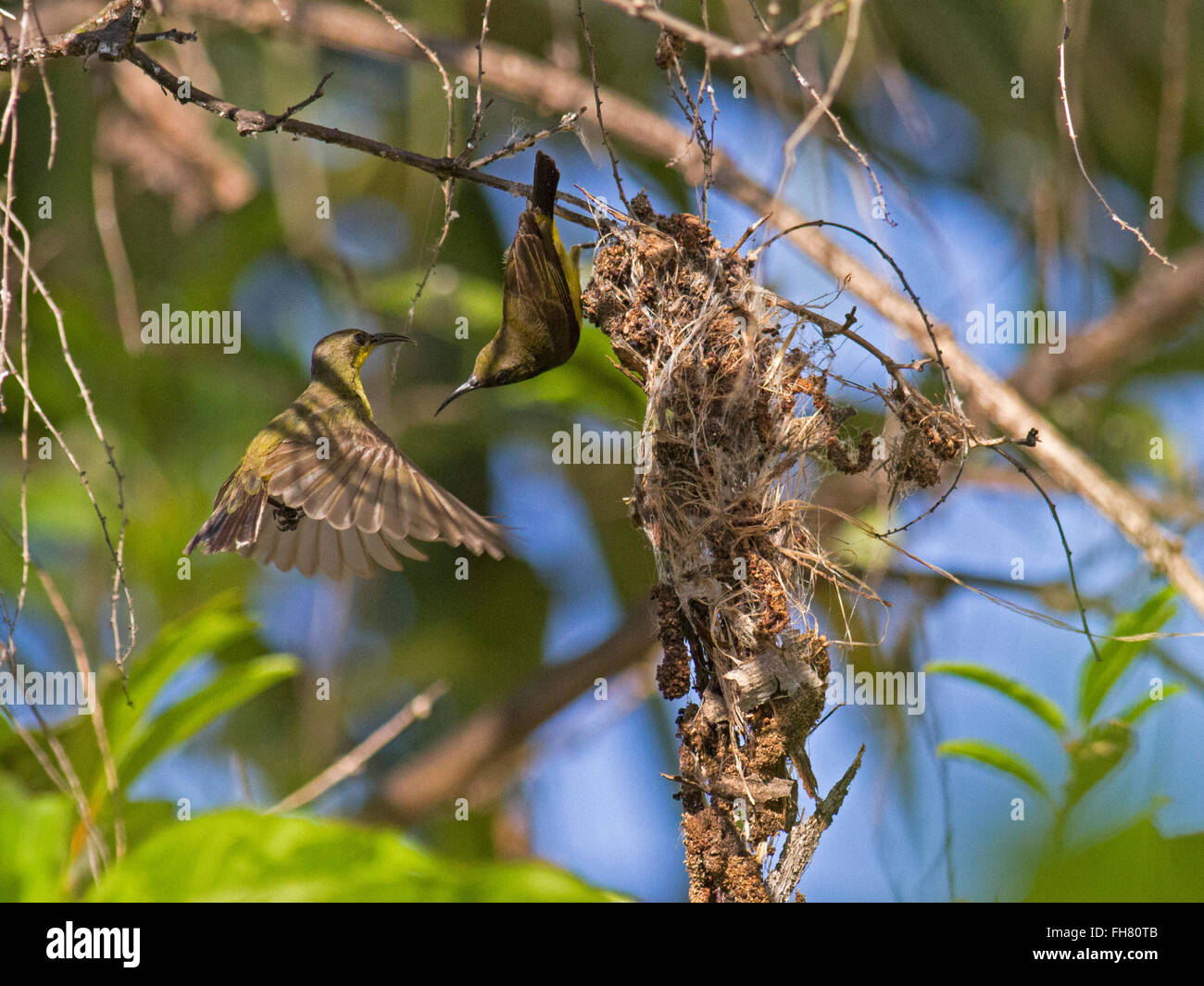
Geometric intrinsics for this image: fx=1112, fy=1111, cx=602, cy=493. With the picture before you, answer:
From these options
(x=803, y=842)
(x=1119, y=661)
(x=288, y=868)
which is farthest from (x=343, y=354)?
(x=1119, y=661)

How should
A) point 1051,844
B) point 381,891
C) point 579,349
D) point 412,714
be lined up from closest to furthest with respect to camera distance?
1. point 381,891
2. point 1051,844
3. point 412,714
4. point 579,349

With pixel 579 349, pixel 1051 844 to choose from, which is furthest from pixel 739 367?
pixel 579 349

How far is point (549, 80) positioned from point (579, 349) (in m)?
1.16

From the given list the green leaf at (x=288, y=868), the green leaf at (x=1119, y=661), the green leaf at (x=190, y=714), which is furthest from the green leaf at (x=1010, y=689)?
the green leaf at (x=190, y=714)

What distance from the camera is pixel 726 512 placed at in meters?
2.24

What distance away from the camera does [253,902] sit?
206 centimetres

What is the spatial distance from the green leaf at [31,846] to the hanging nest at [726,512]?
4.52ft

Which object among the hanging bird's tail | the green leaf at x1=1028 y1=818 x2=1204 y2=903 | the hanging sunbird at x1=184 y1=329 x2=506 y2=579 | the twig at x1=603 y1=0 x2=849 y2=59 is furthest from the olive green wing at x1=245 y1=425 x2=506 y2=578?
the green leaf at x1=1028 y1=818 x2=1204 y2=903

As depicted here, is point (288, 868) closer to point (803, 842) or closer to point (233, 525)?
point (803, 842)

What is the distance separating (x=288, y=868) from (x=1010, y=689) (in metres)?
1.61

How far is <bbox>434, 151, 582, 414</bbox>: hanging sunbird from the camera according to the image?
9.83ft

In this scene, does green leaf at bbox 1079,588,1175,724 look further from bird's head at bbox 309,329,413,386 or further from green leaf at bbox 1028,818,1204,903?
bird's head at bbox 309,329,413,386

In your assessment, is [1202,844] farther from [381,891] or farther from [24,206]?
[24,206]

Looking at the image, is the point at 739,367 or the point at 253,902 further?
the point at 739,367
